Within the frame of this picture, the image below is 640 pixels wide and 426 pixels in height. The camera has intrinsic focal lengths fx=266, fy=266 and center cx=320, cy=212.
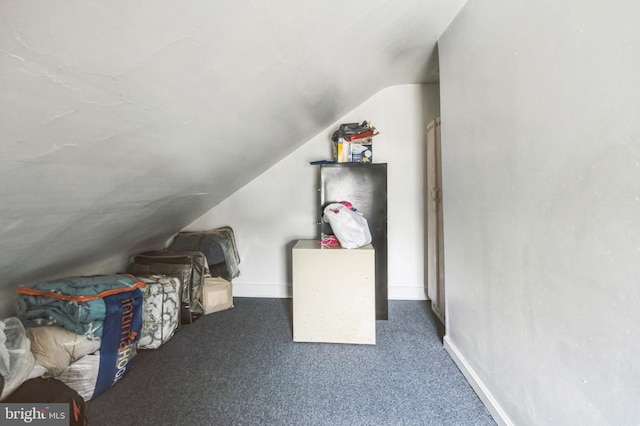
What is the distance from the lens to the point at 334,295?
1.84m

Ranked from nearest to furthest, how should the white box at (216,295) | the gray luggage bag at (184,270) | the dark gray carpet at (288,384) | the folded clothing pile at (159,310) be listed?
1. the dark gray carpet at (288,384)
2. the folded clothing pile at (159,310)
3. the gray luggage bag at (184,270)
4. the white box at (216,295)

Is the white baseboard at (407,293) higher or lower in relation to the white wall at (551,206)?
lower

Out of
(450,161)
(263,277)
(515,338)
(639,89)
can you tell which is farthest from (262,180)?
(639,89)

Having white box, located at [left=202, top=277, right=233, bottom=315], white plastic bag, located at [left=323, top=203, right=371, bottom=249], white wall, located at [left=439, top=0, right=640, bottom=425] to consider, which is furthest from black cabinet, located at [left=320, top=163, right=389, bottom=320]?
white box, located at [left=202, top=277, right=233, bottom=315]

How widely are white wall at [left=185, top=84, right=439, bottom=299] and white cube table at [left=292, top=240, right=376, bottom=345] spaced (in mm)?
835

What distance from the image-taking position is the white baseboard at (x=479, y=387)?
1160 mm

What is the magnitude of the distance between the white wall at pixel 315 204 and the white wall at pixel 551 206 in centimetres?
113

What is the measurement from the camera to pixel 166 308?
74.1 inches

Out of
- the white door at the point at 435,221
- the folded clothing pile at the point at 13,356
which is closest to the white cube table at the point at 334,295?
the white door at the point at 435,221

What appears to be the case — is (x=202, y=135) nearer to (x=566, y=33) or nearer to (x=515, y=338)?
(x=566, y=33)

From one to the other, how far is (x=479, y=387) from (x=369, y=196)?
1396 millimetres

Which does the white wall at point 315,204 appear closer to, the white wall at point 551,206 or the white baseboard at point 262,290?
the white baseboard at point 262,290

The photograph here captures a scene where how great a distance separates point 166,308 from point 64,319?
611 millimetres

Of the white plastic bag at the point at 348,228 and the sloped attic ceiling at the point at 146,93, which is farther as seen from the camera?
A: the white plastic bag at the point at 348,228
